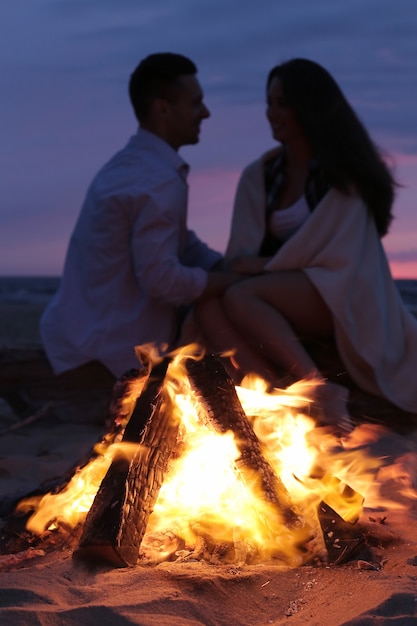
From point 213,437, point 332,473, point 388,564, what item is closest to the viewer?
point 388,564

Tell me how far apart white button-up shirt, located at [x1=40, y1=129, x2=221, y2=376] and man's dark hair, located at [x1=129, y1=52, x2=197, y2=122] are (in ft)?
0.65

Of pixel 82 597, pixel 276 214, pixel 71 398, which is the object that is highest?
pixel 276 214

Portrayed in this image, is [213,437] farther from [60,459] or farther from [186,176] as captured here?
[186,176]

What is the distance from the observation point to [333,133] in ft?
16.1

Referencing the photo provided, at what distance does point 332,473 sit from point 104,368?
2.54 meters

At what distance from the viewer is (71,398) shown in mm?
5609

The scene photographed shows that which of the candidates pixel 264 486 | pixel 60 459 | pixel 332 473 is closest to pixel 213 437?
pixel 264 486

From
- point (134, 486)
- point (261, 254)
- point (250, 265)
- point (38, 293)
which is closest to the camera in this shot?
point (134, 486)

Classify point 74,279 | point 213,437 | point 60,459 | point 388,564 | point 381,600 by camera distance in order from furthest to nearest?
point 74,279 < point 60,459 < point 213,437 < point 388,564 < point 381,600

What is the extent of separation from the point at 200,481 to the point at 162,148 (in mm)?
3066

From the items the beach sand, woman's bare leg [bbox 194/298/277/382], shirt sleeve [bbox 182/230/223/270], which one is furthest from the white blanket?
the beach sand

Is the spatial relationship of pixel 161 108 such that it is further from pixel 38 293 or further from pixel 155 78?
pixel 38 293

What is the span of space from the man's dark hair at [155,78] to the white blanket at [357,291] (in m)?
1.35

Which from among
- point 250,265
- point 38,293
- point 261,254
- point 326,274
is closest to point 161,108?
point 261,254
